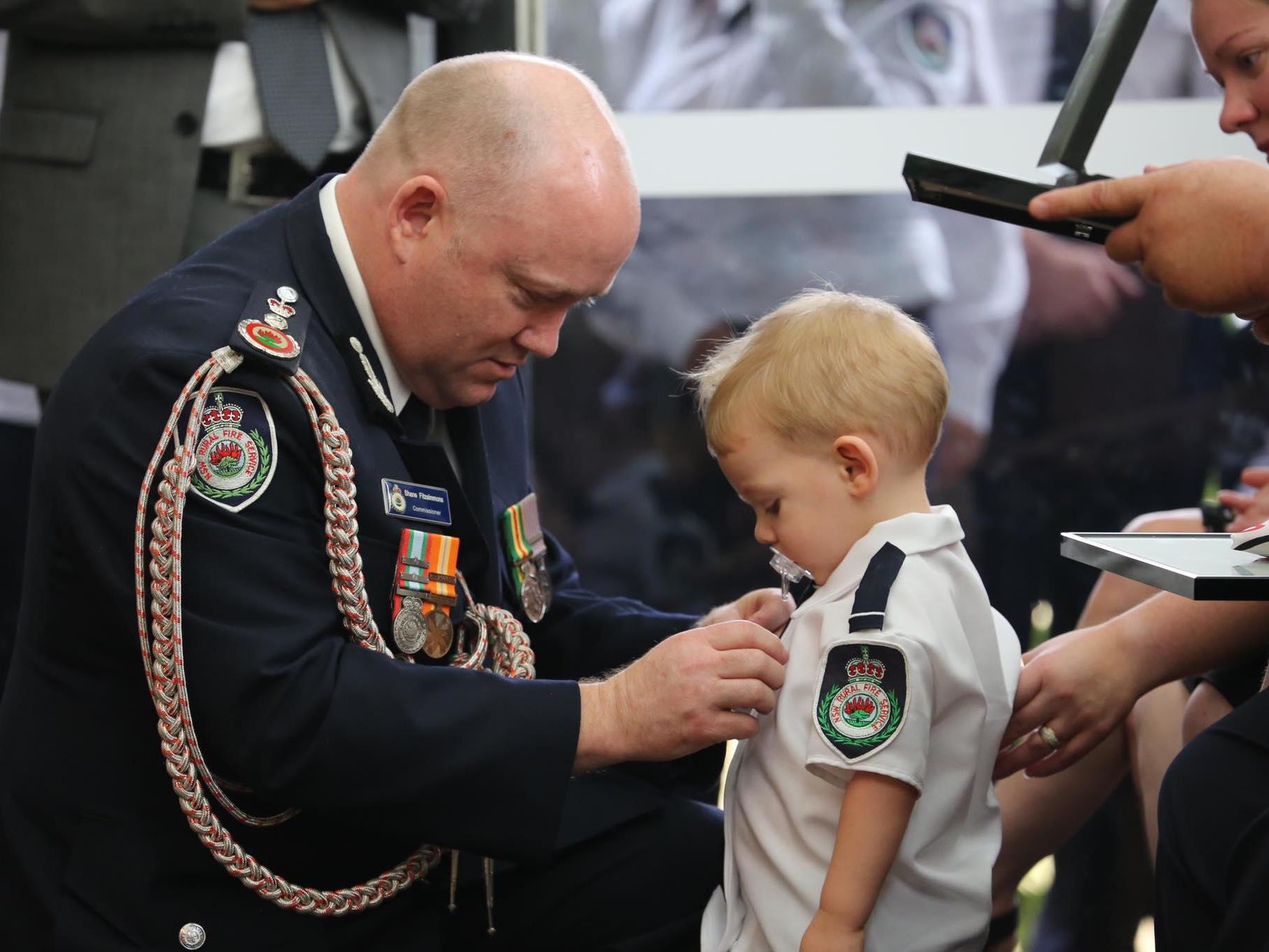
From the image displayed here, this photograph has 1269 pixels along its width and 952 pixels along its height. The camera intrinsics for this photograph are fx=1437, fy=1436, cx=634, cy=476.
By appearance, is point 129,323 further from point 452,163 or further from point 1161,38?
point 1161,38

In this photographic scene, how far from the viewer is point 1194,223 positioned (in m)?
1.24

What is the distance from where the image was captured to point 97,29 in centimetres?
213

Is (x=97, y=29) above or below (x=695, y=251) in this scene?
above

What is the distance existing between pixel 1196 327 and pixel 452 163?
218 cm

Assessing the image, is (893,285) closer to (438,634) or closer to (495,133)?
(495,133)

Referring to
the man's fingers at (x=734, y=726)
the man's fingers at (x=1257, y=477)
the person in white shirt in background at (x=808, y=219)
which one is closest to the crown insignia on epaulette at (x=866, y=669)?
the man's fingers at (x=734, y=726)

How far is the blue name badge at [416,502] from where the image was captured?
4.44 feet

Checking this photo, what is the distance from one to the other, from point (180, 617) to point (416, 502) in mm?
267

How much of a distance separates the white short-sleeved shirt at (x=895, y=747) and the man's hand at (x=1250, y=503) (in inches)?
17.0

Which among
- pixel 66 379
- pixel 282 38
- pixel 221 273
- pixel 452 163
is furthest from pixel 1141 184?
pixel 282 38

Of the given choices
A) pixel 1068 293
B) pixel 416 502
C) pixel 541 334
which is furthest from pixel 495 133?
pixel 1068 293

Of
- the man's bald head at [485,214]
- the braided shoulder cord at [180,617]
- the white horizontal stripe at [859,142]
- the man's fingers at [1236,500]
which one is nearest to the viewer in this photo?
the braided shoulder cord at [180,617]

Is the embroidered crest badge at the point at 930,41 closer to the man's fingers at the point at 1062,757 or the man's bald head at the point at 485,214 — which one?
the man's bald head at the point at 485,214

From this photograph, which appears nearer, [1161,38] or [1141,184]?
[1141,184]
